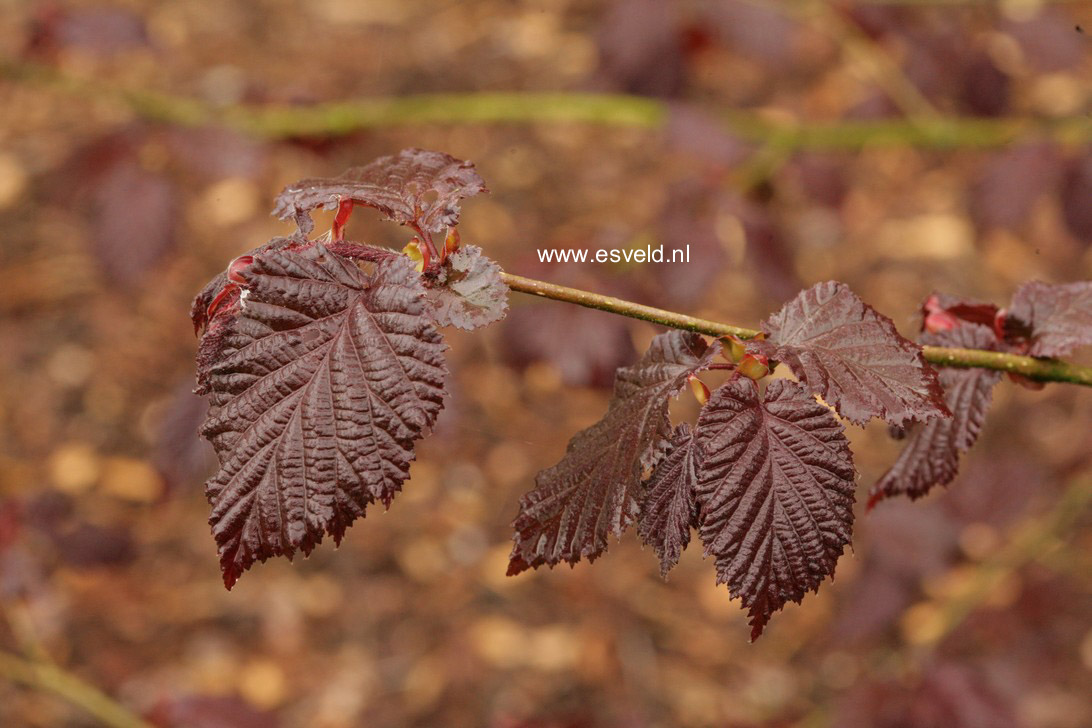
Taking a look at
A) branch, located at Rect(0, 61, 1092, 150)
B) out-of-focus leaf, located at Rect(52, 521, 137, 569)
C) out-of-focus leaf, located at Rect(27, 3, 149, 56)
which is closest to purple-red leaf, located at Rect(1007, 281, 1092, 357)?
branch, located at Rect(0, 61, 1092, 150)

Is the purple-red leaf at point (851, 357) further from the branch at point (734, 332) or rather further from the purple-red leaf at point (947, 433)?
the purple-red leaf at point (947, 433)

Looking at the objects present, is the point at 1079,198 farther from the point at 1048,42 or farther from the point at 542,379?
the point at 542,379

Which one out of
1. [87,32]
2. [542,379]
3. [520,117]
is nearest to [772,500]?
[520,117]

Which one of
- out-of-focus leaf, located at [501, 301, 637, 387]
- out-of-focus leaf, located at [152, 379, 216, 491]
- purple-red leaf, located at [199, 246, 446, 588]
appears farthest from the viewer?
out-of-focus leaf, located at [501, 301, 637, 387]

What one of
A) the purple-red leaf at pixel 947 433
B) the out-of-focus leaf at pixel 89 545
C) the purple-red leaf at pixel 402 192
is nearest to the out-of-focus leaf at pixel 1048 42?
the purple-red leaf at pixel 947 433

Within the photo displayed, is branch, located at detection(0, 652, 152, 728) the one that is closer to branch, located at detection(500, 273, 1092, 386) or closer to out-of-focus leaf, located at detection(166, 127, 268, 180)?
out-of-focus leaf, located at detection(166, 127, 268, 180)
